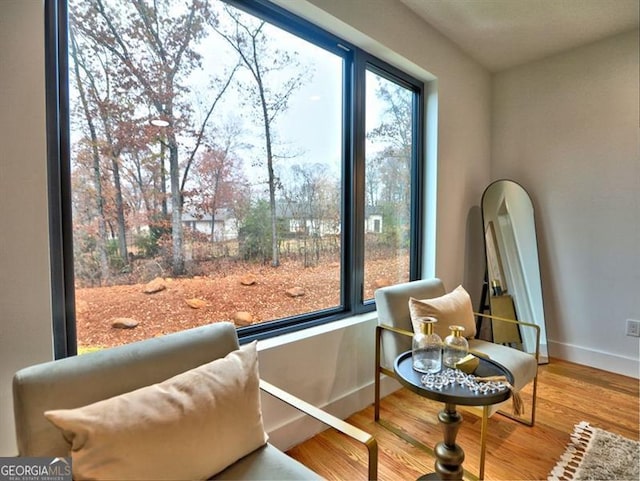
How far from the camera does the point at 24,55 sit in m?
1.09

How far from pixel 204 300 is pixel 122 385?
66 cm

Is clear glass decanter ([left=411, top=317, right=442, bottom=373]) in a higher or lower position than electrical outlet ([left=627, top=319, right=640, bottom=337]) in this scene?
higher

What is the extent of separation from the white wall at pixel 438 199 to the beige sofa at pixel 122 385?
25 cm

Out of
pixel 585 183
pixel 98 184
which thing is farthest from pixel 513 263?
pixel 98 184

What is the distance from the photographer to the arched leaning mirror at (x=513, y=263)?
2934 mm

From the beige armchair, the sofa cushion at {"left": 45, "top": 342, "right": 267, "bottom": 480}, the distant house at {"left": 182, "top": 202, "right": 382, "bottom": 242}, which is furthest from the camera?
the beige armchair

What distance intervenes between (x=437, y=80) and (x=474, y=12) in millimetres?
474

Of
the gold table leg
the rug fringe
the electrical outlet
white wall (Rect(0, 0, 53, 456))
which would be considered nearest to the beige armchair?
the rug fringe

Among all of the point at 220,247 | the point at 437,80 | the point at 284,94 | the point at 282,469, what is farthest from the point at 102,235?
the point at 437,80

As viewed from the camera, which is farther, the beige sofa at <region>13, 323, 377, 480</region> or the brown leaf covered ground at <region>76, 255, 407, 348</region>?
the brown leaf covered ground at <region>76, 255, 407, 348</region>

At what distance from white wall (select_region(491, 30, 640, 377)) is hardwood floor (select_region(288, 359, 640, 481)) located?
51 centimetres

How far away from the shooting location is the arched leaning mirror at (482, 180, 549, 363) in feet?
9.62

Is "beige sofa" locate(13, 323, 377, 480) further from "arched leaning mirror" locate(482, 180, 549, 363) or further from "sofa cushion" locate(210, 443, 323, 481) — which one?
"arched leaning mirror" locate(482, 180, 549, 363)

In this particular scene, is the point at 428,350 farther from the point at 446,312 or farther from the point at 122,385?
the point at 122,385
